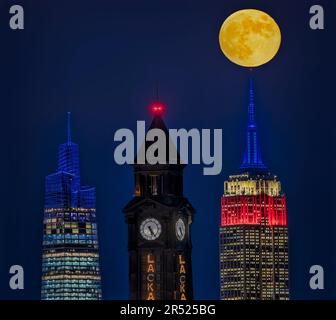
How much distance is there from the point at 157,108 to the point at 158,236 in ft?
90.5

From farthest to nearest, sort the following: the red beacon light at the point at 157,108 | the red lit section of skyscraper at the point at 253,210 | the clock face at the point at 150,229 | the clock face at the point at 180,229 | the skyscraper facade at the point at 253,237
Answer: the red lit section of skyscraper at the point at 253,210, the skyscraper facade at the point at 253,237, the clock face at the point at 150,229, the clock face at the point at 180,229, the red beacon light at the point at 157,108

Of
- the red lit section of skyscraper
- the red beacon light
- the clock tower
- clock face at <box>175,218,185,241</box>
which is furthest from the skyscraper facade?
the red beacon light

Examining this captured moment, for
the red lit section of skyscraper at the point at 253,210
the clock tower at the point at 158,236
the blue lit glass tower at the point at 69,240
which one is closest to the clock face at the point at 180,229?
the clock tower at the point at 158,236

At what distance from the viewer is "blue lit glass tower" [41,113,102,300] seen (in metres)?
148

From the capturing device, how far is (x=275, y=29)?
108 m

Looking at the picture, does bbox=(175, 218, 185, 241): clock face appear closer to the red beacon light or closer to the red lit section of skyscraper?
the red lit section of skyscraper

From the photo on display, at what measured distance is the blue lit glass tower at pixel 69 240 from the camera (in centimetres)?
14800

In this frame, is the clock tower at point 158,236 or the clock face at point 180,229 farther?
the clock face at point 180,229

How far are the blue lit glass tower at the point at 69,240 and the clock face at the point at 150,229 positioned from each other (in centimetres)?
385

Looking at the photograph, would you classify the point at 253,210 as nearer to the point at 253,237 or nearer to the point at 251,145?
the point at 253,237

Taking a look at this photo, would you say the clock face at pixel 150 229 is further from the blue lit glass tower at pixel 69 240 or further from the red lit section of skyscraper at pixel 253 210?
the red lit section of skyscraper at pixel 253 210

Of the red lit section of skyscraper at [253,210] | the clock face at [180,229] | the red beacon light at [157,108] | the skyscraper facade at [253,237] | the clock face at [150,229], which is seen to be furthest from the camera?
→ the red lit section of skyscraper at [253,210]

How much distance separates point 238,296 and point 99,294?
12757mm
